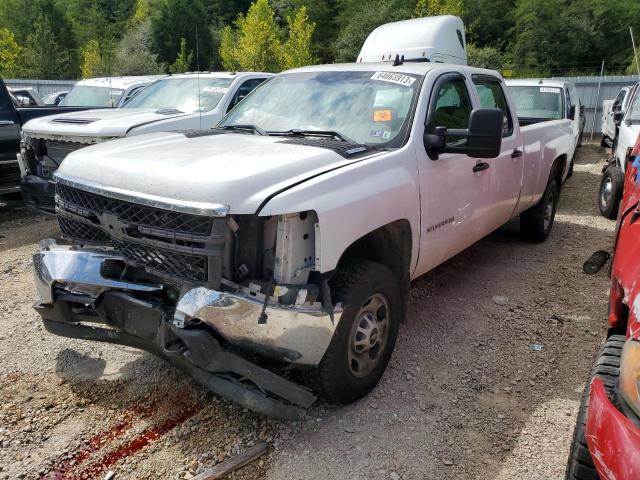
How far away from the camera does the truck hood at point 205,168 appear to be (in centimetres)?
254

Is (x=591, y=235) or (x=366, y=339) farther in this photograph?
(x=591, y=235)

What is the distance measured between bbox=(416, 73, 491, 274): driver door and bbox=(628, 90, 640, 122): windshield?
481cm

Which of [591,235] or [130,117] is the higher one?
[130,117]

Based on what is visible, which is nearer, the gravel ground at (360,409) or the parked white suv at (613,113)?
the gravel ground at (360,409)

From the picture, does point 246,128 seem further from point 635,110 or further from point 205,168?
point 635,110

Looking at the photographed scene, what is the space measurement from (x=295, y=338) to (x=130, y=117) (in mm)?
4595

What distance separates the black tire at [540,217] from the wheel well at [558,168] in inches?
3.8

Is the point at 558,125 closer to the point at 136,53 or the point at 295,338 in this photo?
the point at 295,338

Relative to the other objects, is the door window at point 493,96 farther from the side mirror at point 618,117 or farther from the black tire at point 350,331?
the side mirror at point 618,117

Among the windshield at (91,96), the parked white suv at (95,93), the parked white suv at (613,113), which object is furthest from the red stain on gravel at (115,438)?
the windshield at (91,96)

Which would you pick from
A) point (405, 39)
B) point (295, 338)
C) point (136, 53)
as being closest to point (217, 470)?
point (295, 338)

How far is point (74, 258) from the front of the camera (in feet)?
9.93

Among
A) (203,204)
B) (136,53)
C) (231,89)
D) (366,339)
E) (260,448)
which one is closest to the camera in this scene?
(203,204)

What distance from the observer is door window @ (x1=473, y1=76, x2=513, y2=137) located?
4684 mm
